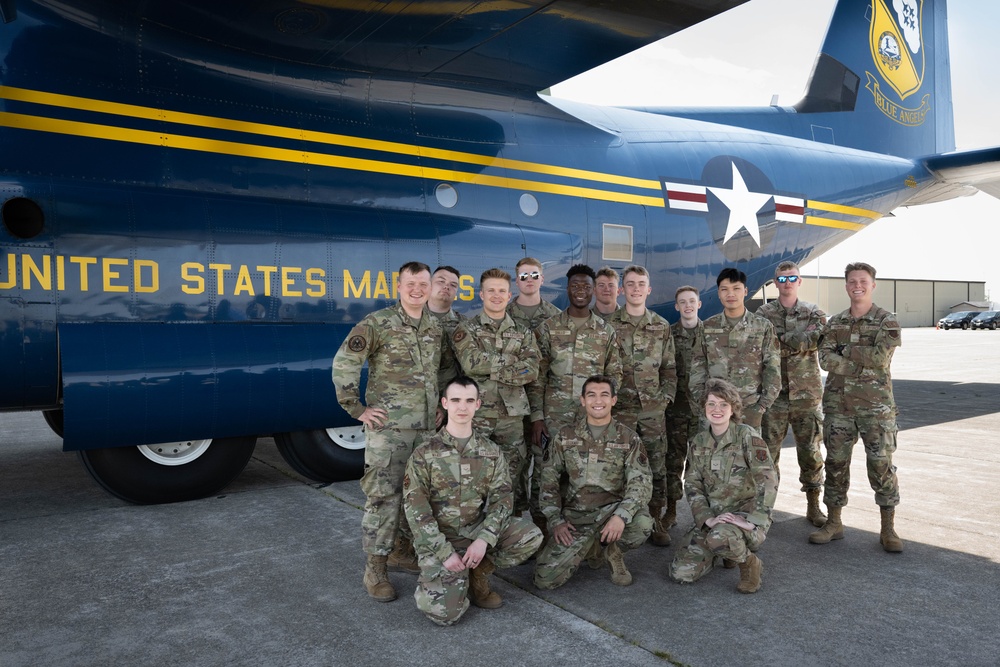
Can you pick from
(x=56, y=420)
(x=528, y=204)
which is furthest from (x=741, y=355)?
(x=56, y=420)

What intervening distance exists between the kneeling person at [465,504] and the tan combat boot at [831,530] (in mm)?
2090

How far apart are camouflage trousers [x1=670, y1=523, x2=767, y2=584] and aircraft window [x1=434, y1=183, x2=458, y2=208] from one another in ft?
12.9

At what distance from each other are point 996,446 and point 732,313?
504 cm

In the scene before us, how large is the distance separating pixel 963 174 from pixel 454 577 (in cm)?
1214

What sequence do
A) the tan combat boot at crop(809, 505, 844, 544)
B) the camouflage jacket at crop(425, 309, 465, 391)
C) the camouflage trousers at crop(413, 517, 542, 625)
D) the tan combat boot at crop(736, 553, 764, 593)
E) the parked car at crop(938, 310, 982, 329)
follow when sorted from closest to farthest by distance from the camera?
the camouflage trousers at crop(413, 517, 542, 625) < the tan combat boot at crop(736, 553, 764, 593) < the camouflage jacket at crop(425, 309, 465, 391) < the tan combat boot at crop(809, 505, 844, 544) < the parked car at crop(938, 310, 982, 329)

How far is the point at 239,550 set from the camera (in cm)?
481

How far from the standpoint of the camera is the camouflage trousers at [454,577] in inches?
147

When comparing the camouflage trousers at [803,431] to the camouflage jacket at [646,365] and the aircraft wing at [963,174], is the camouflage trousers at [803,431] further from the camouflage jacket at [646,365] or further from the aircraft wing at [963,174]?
the aircraft wing at [963,174]

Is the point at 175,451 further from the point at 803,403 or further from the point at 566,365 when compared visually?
the point at 803,403

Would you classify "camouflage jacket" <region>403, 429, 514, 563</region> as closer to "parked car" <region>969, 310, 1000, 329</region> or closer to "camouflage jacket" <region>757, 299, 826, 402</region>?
"camouflage jacket" <region>757, 299, 826, 402</region>

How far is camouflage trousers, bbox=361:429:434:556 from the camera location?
4172 mm

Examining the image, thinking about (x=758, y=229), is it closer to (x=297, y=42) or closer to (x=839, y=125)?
A: (x=839, y=125)

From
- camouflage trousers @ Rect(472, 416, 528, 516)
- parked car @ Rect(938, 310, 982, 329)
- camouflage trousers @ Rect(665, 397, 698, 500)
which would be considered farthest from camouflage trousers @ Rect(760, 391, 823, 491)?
parked car @ Rect(938, 310, 982, 329)

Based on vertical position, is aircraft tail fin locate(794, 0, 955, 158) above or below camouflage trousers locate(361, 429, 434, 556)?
above
